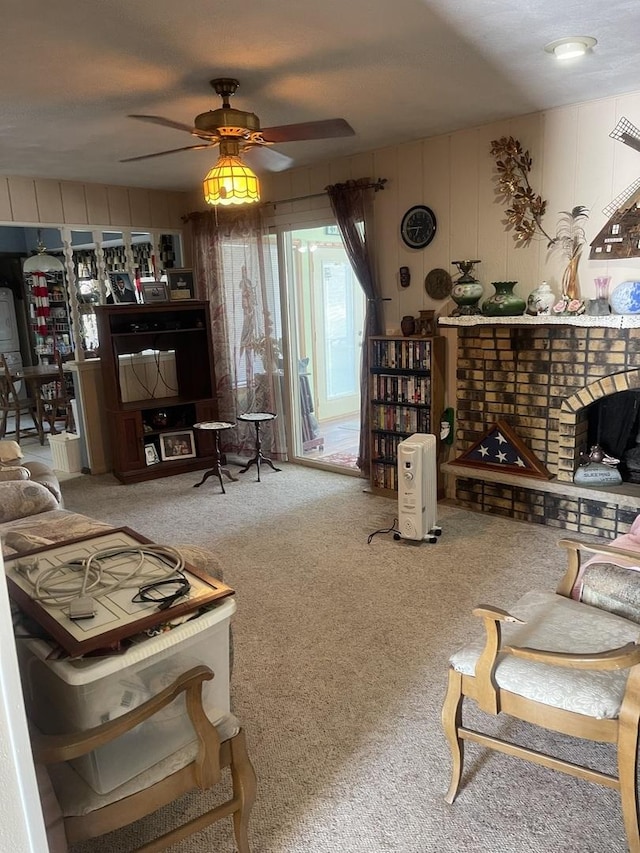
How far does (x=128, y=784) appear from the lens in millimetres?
1440

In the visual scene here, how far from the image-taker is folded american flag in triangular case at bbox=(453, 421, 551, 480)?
4035mm

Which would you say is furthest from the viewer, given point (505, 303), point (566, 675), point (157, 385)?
point (157, 385)

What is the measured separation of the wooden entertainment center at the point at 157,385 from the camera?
5.30 meters

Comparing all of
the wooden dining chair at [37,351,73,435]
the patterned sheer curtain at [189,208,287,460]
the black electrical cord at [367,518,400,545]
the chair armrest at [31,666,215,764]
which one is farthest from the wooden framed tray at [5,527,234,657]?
the wooden dining chair at [37,351,73,435]

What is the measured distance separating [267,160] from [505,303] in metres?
2.20

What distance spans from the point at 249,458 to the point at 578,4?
4.37 metres

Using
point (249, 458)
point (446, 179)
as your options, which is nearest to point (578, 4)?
point (446, 179)

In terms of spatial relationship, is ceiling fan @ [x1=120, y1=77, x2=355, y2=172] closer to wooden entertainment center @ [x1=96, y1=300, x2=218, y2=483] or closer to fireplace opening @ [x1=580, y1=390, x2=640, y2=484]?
fireplace opening @ [x1=580, y1=390, x2=640, y2=484]

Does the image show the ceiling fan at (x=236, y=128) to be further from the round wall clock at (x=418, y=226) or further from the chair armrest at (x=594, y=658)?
the chair armrest at (x=594, y=658)

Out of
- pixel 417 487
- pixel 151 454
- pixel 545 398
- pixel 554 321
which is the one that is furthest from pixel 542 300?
pixel 151 454

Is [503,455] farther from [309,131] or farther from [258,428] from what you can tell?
[309,131]

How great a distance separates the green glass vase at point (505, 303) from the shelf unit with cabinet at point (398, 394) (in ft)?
1.51

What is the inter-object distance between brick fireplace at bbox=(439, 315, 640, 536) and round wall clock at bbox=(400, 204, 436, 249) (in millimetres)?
669

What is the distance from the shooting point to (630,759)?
5.21 ft
